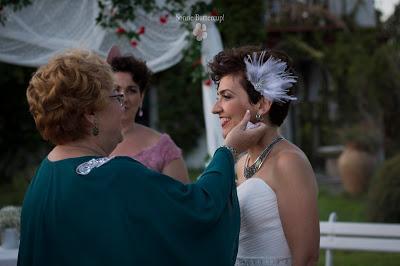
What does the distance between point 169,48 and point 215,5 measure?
0.43m

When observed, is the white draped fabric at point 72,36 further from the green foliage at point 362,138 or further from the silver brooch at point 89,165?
the green foliage at point 362,138

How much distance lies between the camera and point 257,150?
328 cm

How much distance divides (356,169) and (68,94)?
11507 millimetres

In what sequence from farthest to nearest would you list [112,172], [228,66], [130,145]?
[130,145] < [228,66] < [112,172]

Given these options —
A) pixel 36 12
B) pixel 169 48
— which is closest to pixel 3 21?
pixel 36 12

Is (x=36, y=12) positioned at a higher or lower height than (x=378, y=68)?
higher

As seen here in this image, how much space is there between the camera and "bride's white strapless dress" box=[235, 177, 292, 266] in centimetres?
309

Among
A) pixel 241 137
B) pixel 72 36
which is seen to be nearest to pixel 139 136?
A: pixel 72 36

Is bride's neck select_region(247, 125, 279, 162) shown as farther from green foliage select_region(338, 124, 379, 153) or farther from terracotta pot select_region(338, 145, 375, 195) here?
green foliage select_region(338, 124, 379, 153)

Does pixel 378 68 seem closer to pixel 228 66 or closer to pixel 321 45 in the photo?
pixel 321 45

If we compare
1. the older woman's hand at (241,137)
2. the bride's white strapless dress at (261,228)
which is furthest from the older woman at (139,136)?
the older woman's hand at (241,137)

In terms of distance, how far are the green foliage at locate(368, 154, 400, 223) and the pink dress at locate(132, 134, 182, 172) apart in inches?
195

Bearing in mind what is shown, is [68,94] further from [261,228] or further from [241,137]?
[261,228]

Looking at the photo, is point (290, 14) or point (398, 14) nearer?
point (398, 14)
